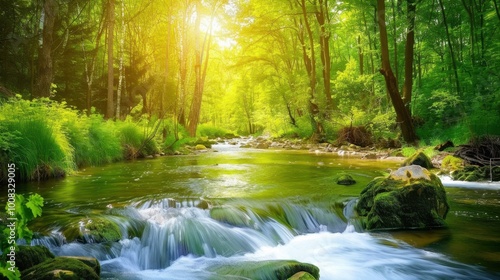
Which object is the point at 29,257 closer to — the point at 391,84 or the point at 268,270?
the point at 268,270

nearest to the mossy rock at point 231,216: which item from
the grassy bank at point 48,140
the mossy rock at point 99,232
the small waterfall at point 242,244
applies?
the small waterfall at point 242,244

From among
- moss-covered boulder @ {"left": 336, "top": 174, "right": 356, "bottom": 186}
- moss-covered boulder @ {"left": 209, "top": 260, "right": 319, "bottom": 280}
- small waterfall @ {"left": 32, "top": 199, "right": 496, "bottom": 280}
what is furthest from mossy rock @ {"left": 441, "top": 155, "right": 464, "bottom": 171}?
moss-covered boulder @ {"left": 209, "top": 260, "right": 319, "bottom": 280}

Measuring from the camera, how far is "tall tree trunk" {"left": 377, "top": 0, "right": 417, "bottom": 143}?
46.9 feet

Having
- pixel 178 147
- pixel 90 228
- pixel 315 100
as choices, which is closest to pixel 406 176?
pixel 90 228

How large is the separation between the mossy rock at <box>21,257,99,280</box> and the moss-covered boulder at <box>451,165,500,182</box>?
9.56 m

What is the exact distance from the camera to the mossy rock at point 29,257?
338 cm

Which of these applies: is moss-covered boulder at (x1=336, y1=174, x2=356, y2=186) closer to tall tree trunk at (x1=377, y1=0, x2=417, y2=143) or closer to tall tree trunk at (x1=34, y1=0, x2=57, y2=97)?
tall tree trunk at (x1=377, y1=0, x2=417, y2=143)

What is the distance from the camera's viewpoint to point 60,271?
3.12 meters

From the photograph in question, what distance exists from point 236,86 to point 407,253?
47184mm

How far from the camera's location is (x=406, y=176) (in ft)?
20.5

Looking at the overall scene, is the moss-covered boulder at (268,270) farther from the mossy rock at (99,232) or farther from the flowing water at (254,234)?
the mossy rock at (99,232)

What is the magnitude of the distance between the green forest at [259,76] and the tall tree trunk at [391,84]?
54mm

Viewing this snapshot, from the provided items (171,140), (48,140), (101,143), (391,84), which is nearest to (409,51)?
(391,84)

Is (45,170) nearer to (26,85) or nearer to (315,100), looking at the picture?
(26,85)
